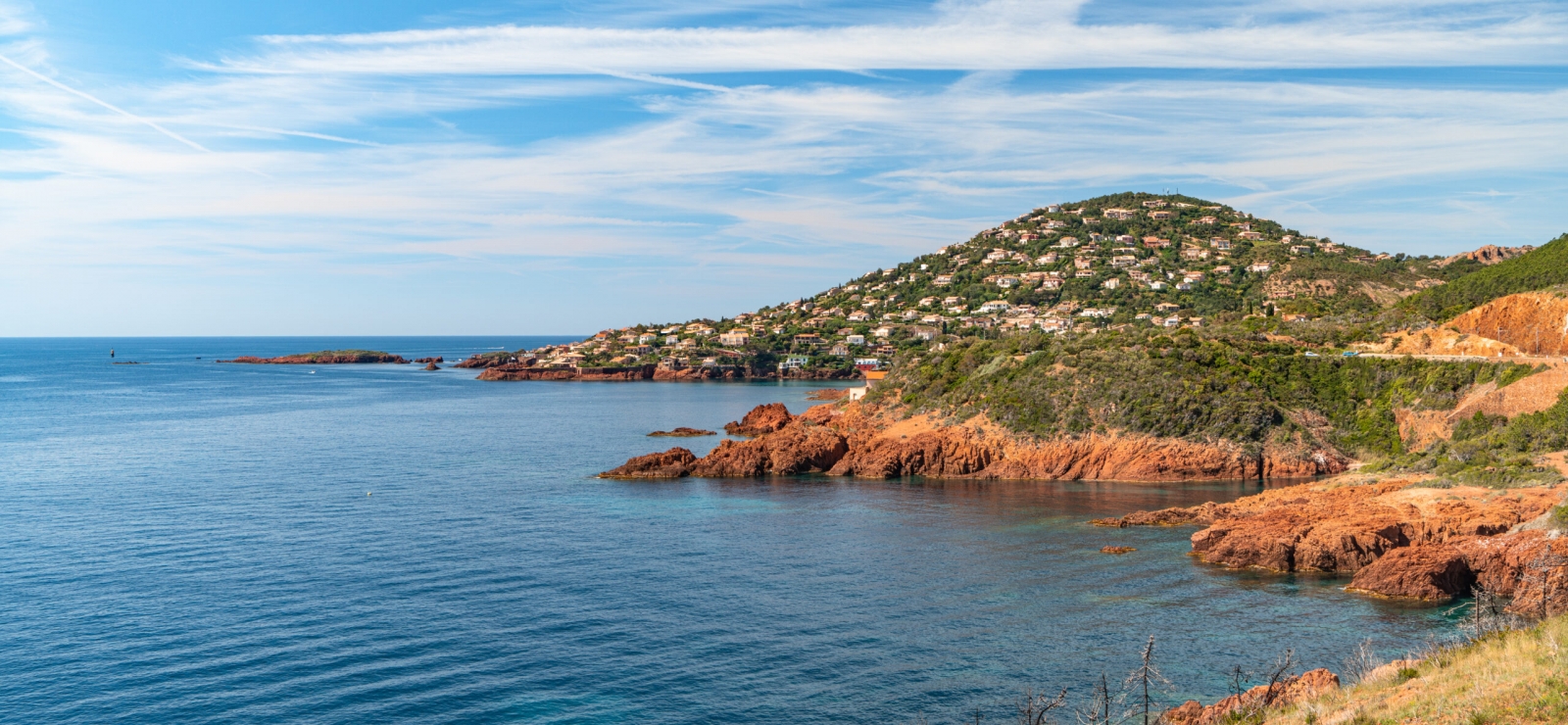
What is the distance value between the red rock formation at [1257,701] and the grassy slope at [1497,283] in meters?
66.3

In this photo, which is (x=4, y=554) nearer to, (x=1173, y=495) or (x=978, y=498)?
(x=978, y=498)

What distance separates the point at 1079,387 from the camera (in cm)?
6506

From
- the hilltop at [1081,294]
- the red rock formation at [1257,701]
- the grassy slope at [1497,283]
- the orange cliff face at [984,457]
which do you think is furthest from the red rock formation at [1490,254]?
the red rock formation at [1257,701]

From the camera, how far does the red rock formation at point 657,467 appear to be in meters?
62.0

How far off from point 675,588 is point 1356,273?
123 metres

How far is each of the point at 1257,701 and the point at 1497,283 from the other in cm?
7683

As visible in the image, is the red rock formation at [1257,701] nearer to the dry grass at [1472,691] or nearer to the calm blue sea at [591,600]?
the dry grass at [1472,691]

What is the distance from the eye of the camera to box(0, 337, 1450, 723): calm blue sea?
2539 centimetres

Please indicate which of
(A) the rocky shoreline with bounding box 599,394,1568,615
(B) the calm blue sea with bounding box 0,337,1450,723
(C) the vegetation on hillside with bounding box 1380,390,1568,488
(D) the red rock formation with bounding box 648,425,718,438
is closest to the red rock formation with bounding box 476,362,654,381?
(D) the red rock formation with bounding box 648,425,718,438

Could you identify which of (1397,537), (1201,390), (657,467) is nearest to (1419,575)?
(1397,537)

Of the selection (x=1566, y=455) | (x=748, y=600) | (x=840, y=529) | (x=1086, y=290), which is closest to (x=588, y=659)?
(x=748, y=600)

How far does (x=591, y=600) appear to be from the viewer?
33750 millimetres

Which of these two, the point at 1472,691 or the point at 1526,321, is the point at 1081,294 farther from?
the point at 1472,691

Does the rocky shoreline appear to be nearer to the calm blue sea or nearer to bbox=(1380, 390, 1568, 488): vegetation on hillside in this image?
bbox=(1380, 390, 1568, 488): vegetation on hillside
